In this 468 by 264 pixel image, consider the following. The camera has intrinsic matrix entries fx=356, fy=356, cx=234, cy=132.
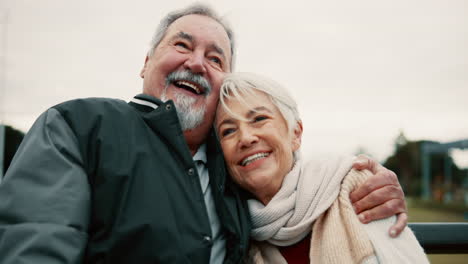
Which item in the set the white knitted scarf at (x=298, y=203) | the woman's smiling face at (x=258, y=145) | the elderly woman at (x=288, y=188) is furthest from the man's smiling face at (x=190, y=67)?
the white knitted scarf at (x=298, y=203)

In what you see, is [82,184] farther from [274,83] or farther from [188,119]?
[274,83]

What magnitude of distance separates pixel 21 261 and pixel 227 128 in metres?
1.37

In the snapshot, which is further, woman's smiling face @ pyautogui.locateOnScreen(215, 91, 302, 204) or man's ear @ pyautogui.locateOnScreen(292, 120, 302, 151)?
man's ear @ pyautogui.locateOnScreen(292, 120, 302, 151)

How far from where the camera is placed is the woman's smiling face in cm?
222

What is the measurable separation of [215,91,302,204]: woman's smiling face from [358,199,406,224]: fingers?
55 centimetres

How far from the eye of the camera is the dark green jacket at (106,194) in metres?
1.47

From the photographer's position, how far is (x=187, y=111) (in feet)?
7.97

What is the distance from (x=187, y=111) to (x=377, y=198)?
4.28 feet

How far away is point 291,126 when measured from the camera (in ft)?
7.74

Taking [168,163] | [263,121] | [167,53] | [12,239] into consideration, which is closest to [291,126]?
[263,121]

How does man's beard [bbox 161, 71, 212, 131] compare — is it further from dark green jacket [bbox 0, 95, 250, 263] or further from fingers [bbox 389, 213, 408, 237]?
fingers [bbox 389, 213, 408, 237]

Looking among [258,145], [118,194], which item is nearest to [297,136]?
[258,145]

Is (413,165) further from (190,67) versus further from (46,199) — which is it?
(46,199)

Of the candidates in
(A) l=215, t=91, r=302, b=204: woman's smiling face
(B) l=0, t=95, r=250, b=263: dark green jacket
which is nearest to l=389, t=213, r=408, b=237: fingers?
(A) l=215, t=91, r=302, b=204: woman's smiling face
